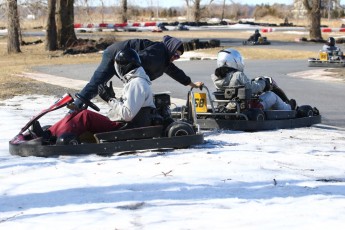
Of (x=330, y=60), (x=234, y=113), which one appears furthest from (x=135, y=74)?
(x=330, y=60)

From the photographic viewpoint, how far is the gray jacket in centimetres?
755

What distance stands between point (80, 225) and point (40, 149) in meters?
2.76

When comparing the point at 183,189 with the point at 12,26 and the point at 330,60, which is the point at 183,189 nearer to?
the point at 330,60

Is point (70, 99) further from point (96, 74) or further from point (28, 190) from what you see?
point (28, 190)

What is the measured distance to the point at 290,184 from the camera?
587cm

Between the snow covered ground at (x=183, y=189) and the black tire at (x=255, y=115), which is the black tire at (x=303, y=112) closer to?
the black tire at (x=255, y=115)

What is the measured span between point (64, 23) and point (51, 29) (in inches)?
49.2

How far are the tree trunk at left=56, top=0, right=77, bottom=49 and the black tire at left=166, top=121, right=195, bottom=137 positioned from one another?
97.2 feet

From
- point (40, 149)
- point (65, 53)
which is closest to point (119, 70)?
point (40, 149)

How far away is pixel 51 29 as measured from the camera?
35656 mm

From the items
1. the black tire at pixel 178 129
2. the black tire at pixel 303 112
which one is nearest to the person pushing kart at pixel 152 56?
the black tire at pixel 178 129

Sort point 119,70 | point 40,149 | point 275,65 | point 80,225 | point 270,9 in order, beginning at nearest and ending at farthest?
1. point 80,225
2. point 40,149
3. point 119,70
4. point 275,65
5. point 270,9

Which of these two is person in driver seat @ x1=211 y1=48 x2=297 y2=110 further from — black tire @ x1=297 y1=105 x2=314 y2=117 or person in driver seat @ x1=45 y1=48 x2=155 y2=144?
person in driver seat @ x1=45 y1=48 x2=155 y2=144

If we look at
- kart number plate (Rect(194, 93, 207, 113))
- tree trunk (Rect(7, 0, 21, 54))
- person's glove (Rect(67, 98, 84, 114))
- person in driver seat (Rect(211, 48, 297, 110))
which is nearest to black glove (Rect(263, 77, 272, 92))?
person in driver seat (Rect(211, 48, 297, 110))
